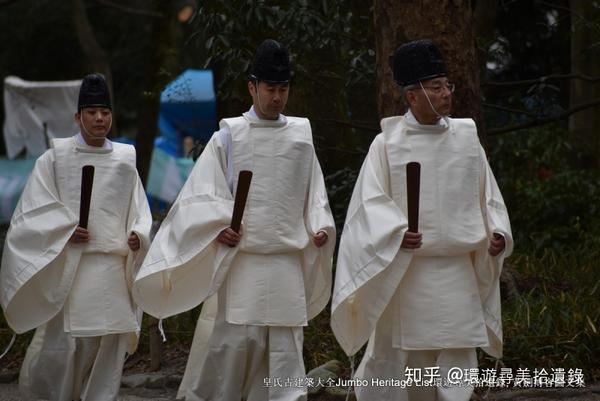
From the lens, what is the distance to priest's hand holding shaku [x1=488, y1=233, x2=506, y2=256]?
20.0ft

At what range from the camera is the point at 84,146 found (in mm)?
7250

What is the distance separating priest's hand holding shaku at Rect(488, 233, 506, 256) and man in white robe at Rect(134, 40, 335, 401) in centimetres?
100

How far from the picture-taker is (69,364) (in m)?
7.22

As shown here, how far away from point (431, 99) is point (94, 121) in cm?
223

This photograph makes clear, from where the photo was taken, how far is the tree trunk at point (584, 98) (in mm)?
12094

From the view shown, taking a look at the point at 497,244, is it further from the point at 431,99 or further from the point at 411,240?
the point at 431,99

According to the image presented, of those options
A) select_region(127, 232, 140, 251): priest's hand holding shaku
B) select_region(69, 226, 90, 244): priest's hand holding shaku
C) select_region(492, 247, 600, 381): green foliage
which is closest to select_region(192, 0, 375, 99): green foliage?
select_region(492, 247, 600, 381): green foliage

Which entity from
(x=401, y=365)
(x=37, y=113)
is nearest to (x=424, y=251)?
(x=401, y=365)

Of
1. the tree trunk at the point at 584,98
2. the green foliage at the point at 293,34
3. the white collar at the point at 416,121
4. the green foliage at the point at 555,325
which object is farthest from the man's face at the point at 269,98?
the tree trunk at the point at 584,98

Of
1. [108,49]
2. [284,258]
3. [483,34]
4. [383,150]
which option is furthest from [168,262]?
[108,49]

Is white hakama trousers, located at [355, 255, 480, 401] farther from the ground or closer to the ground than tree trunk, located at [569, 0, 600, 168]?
closer to the ground

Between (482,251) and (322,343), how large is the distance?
2.34 meters

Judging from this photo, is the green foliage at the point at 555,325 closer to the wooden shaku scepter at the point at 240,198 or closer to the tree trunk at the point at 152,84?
the wooden shaku scepter at the point at 240,198

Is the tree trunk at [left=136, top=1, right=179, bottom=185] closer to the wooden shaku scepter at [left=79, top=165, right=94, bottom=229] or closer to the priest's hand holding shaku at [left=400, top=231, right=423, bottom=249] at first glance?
the wooden shaku scepter at [left=79, top=165, right=94, bottom=229]
